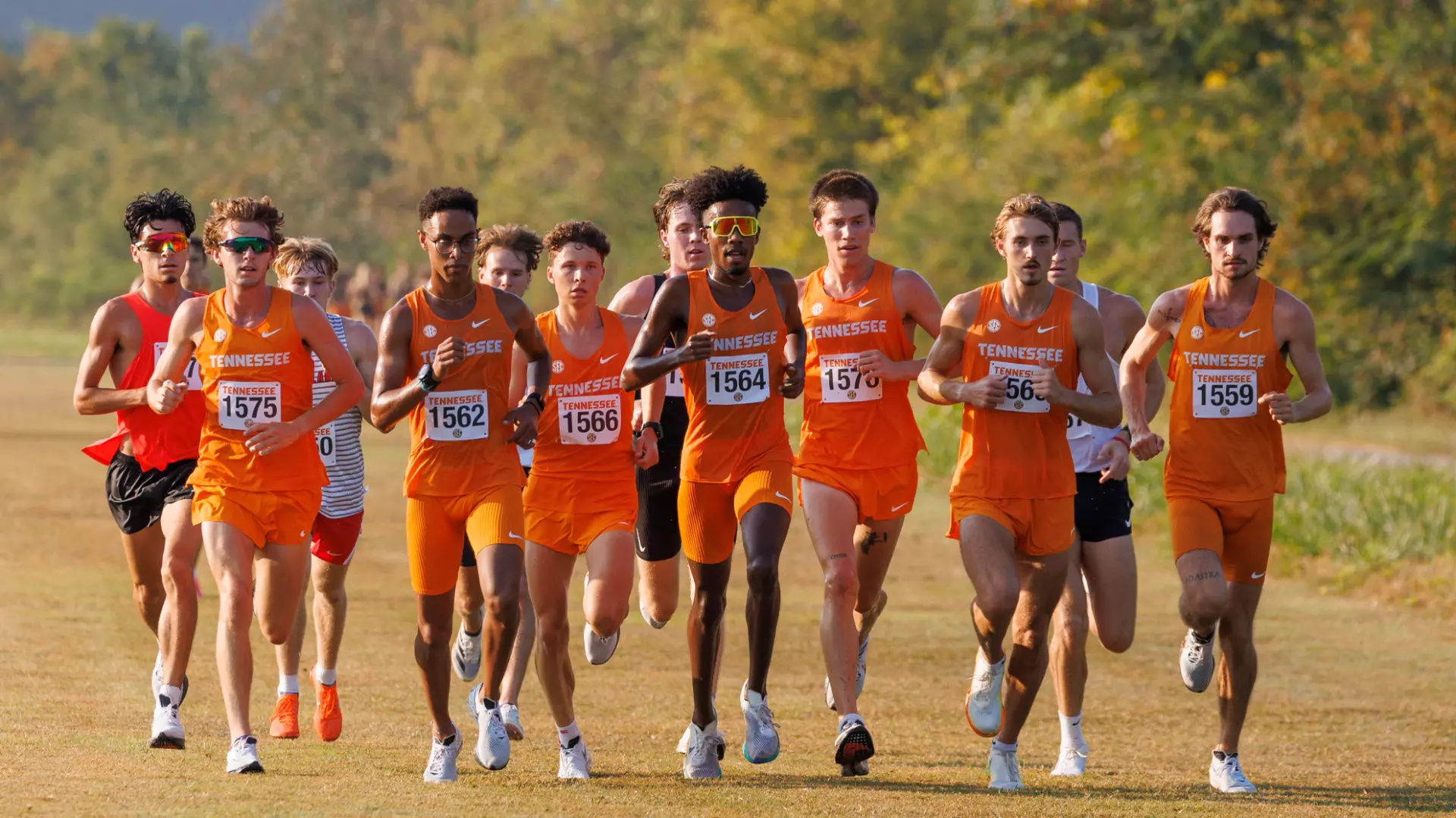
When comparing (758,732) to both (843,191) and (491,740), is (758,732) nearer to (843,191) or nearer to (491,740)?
(491,740)

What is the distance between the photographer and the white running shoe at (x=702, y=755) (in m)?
8.34

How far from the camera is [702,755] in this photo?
834cm

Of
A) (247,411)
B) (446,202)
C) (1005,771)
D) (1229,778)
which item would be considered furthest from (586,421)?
(1229,778)

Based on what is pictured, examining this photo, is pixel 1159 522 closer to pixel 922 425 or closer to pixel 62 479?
pixel 922 425

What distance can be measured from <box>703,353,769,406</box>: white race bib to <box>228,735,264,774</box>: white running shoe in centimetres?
234

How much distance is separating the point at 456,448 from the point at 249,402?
0.83 metres

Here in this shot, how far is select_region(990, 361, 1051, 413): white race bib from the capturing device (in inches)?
326

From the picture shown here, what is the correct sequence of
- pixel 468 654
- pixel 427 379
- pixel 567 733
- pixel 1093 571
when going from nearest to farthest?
pixel 427 379 < pixel 567 733 < pixel 1093 571 < pixel 468 654

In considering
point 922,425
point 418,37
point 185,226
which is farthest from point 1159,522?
point 418,37

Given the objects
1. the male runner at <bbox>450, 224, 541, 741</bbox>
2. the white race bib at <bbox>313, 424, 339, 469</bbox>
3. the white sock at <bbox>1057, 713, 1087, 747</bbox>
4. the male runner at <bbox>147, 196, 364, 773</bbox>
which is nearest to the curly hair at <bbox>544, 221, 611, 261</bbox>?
the male runner at <bbox>450, 224, 541, 741</bbox>

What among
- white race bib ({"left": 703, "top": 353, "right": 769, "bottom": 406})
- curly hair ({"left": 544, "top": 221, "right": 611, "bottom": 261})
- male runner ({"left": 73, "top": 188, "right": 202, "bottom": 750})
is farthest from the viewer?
male runner ({"left": 73, "top": 188, "right": 202, "bottom": 750})

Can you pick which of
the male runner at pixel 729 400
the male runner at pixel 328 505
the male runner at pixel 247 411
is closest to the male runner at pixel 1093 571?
the male runner at pixel 729 400

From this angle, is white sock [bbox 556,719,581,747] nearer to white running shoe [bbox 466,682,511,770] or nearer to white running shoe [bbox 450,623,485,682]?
white running shoe [bbox 466,682,511,770]

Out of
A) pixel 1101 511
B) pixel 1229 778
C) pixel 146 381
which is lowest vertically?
pixel 1229 778
